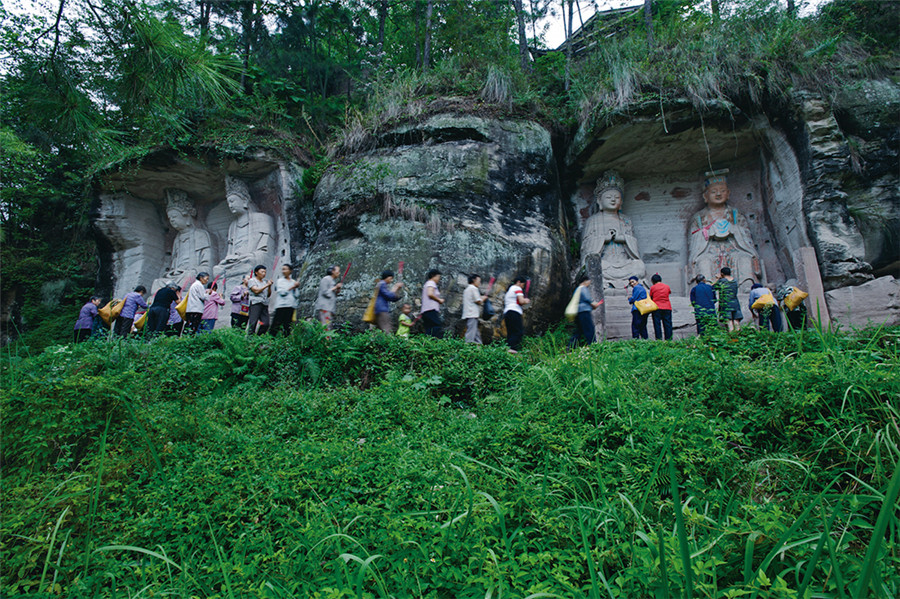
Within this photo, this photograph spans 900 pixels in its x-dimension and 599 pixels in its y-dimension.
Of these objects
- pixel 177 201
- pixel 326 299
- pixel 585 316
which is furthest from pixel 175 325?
pixel 585 316

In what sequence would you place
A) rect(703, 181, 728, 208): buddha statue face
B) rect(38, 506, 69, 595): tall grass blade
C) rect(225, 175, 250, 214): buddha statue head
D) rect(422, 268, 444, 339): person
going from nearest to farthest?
1. rect(38, 506, 69, 595): tall grass blade
2. rect(422, 268, 444, 339): person
3. rect(703, 181, 728, 208): buddha statue face
4. rect(225, 175, 250, 214): buddha statue head

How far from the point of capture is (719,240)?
10.2m

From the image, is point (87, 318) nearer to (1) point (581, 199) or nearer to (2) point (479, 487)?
(2) point (479, 487)

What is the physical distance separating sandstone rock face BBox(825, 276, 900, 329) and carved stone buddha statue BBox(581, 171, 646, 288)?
316 cm

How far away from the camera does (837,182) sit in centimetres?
845

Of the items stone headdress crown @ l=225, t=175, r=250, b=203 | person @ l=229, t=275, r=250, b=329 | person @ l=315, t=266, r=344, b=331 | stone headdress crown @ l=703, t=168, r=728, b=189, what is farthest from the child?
stone headdress crown @ l=703, t=168, r=728, b=189

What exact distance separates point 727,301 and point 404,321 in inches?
178

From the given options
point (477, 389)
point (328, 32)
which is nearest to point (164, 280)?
point (328, 32)

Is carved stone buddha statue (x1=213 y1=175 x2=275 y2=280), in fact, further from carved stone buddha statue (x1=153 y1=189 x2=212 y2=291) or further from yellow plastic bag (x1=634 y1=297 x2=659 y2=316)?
yellow plastic bag (x1=634 y1=297 x2=659 y2=316)

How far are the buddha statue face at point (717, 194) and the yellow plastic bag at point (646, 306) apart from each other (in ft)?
13.7

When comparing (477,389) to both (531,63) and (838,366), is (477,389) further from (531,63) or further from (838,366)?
(531,63)

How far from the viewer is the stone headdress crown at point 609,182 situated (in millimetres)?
10906

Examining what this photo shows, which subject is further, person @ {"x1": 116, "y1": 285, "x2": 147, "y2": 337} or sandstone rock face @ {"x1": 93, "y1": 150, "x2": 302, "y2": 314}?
sandstone rock face @ {"x1": 93, "y1": 150, "x2": 302, "y2": 314}

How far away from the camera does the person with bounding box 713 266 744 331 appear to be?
22.6ft
